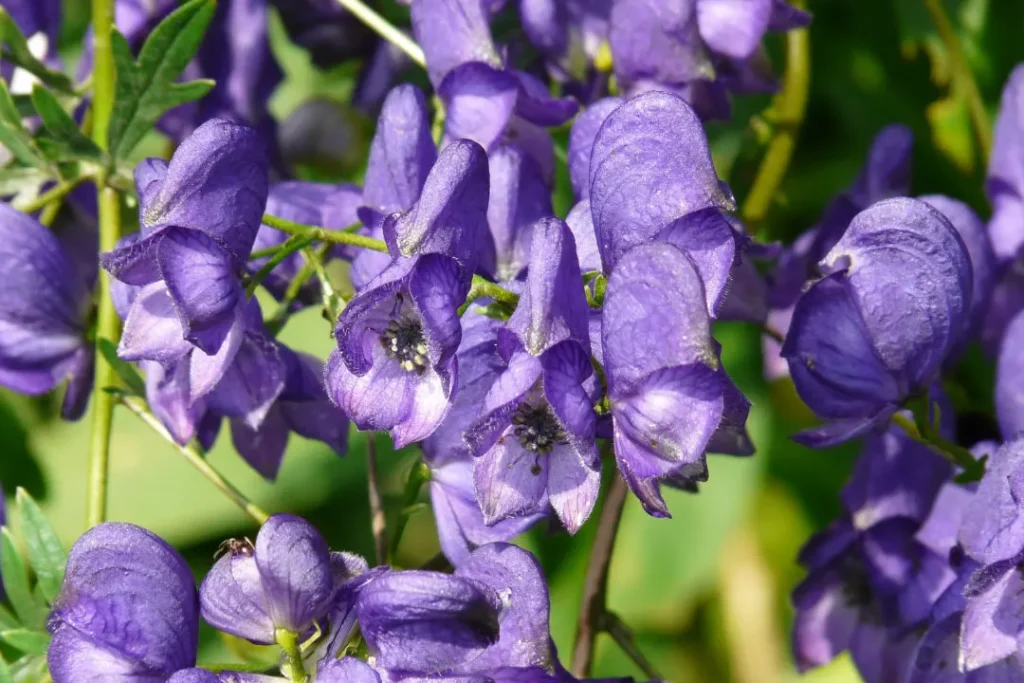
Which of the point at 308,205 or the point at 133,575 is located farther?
the point at 308,205

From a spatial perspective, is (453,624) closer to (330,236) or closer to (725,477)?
(330,236)

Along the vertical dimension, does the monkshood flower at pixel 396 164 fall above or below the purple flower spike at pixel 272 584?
above

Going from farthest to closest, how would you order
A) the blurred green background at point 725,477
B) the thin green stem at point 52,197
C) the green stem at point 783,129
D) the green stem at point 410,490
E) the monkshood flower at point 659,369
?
the blurred green background at point 725,477 → the green stem at point 783,129 → the thin green stem at point 52,197 → the green stem at point 410,490 → the monkshood flower at point 659,369

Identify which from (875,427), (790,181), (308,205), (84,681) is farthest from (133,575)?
(790,181)

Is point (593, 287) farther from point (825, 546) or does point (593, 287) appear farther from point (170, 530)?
point (170, 530)

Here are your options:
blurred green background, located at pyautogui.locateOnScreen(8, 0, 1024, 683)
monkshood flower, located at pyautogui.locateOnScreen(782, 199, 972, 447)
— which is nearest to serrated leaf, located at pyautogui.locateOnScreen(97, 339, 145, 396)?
monkshood flower, located at pyautogui.locateOnScreen(782, 199, 972, 447)

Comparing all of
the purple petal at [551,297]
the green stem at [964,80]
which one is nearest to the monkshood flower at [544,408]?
the purple petal at [551,297]

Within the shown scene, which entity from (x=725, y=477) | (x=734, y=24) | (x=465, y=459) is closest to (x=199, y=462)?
(x=465, y=459)

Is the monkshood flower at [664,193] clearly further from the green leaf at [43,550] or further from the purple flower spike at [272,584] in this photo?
the green leaf at [43,550]
